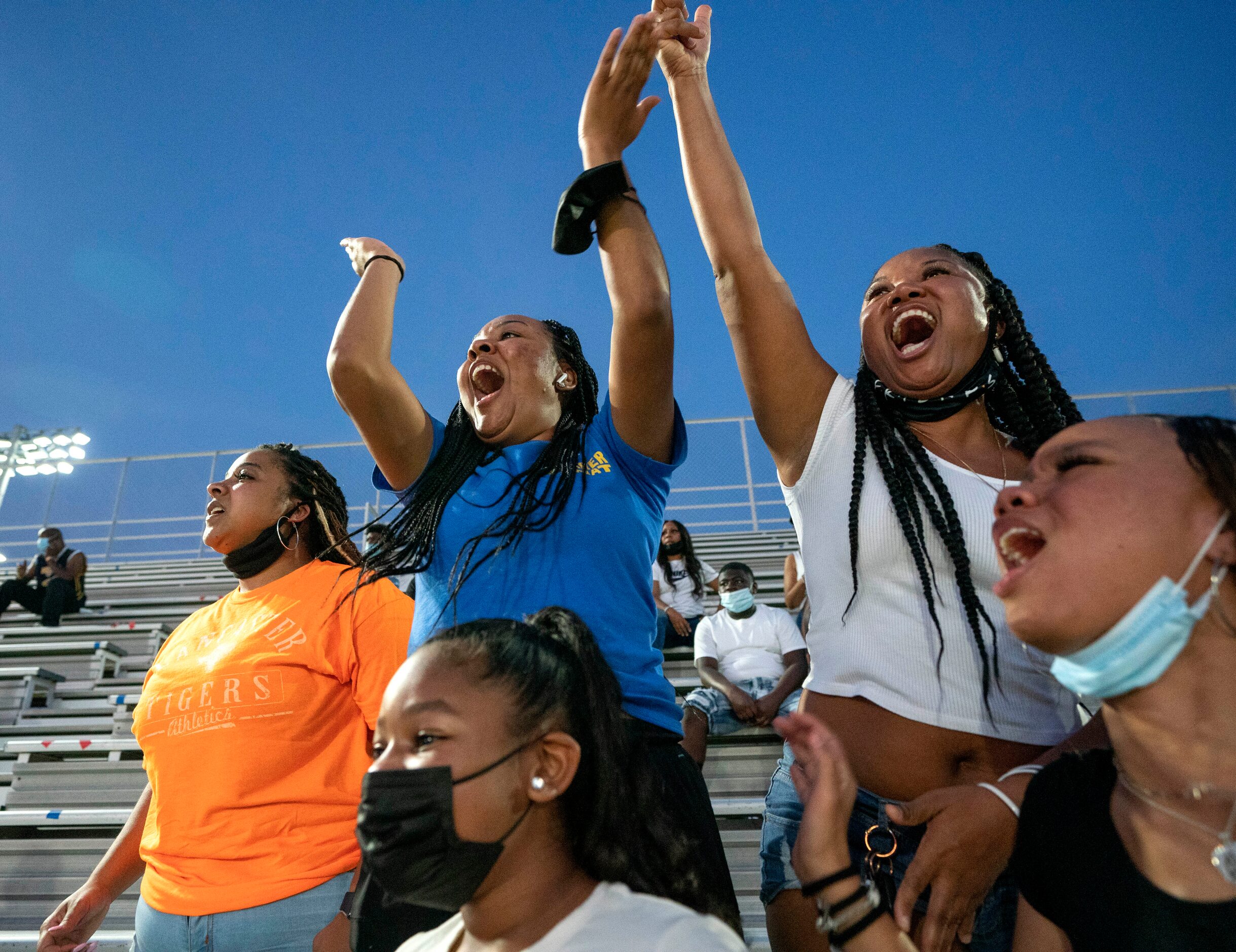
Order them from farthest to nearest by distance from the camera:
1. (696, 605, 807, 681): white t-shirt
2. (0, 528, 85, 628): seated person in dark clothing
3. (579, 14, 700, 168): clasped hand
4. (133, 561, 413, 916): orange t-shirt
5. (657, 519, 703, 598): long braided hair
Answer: (0, 528, 85, 628): seated person in dark clothing → (657, 519, 703, 598): long braided hair → (696, 605, 807, 681): white t-shirt → (133, 561, 413, 916): orange t-shirt → (579, 14, 700, 168): clasped hand

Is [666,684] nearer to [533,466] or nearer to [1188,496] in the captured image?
[533,466]

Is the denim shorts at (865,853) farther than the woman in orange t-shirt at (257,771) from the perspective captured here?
No

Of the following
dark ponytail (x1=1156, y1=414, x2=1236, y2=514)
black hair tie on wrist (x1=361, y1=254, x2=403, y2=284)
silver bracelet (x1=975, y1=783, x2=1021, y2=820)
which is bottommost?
silver bracelet (x1=975, y1=783, x2=1021, y2=820)

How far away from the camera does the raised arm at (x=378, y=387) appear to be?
181 cm

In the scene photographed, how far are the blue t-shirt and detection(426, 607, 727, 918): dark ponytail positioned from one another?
0.33 feet

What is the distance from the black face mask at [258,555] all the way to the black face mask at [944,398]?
165 centimetres

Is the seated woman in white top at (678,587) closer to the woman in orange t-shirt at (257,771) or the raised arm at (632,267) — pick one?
the woman in orange t-shirt at (257,771)

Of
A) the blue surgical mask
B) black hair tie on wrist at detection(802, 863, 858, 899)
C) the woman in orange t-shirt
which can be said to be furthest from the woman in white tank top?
the blue surgical mask

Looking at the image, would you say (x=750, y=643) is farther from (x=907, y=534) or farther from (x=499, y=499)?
(x=907, y=534)

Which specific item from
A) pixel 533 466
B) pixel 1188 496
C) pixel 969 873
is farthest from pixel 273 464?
pixel 1188 496

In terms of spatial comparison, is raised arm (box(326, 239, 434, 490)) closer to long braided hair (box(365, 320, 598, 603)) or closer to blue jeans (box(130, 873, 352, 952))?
long braided hair (box(365, 320, 598, 603))

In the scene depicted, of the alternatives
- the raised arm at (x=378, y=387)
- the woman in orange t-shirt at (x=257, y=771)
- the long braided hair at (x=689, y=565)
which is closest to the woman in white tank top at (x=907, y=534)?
the raised arm at (x=378, y=387)

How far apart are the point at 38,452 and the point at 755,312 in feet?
43.2

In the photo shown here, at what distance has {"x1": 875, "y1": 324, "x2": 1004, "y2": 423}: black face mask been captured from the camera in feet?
5.42
